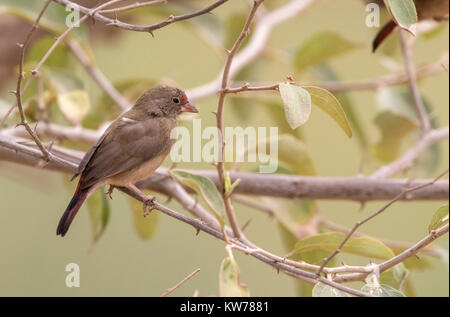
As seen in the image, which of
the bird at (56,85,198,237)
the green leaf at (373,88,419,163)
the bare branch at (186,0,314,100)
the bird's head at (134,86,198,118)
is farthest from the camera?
the bare branch at (186,0,314,100)

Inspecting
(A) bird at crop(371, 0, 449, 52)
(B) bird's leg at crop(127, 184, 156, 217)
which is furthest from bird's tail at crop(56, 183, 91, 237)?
(A) bird at crop(371, 0, 449, 52)

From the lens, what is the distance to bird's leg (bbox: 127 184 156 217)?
1.57 metres

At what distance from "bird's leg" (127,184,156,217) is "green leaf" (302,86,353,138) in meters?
0.43

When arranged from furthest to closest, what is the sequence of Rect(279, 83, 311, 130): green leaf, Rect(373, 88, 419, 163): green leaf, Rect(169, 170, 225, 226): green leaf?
Rect(373, 88, 419, 163): green leaf → Rect(169, 170, 225, 226): green leaf → Rect(279, 83, 311, 130): green leaf

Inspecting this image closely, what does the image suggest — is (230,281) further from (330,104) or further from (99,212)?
(99,212)

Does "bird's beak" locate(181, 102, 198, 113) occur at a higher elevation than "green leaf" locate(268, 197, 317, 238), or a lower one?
higher

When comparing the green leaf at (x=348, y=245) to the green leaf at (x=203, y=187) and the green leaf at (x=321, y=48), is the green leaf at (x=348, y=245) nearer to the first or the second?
the green leaf at (x=203, y=187)

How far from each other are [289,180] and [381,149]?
571mm

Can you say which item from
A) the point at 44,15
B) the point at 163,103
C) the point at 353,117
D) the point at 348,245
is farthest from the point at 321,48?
the point at 348,245

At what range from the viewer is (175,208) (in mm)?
3340

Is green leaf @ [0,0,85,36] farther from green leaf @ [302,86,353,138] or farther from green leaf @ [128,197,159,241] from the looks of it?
green leaf @ [302,86,353,138]

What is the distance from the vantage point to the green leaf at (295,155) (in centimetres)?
196

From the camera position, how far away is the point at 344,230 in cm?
213
